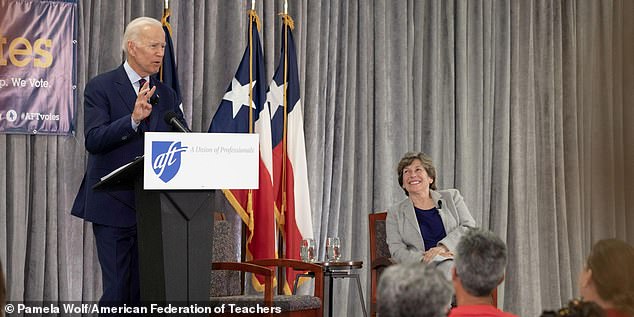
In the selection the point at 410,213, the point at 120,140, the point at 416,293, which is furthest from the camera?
the point at 410,213

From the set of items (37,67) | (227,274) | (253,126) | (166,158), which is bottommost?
(227,274)

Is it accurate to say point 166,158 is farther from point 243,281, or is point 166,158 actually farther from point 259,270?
point 243,281

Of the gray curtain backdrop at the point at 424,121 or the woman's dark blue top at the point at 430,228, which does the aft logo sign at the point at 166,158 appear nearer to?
the gray curtain backdrop at the point at 424,121

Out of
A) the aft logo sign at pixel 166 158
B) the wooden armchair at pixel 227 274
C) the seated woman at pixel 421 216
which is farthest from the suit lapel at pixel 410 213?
the aft logo sign at pixel 166 158

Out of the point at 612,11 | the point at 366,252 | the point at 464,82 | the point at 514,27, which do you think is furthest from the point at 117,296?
the point at 612,11

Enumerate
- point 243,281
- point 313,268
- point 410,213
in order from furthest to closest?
point 410,213 → point 243,281 → point 313,268

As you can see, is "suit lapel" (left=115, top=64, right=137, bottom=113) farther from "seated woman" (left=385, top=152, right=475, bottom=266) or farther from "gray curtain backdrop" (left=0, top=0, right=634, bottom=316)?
"seated woman" (left=385, top=152, right=475, bottom=266)

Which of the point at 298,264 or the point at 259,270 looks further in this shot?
the point at 298,264

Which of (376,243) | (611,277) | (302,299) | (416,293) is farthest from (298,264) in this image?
(416,293)

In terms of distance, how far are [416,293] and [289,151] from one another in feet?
12.9

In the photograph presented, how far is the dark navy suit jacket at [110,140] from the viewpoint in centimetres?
414

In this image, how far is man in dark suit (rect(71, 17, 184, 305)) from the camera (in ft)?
13.2

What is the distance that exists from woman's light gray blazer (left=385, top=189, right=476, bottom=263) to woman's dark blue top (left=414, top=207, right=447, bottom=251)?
0.04 metres

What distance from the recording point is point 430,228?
6004mm
